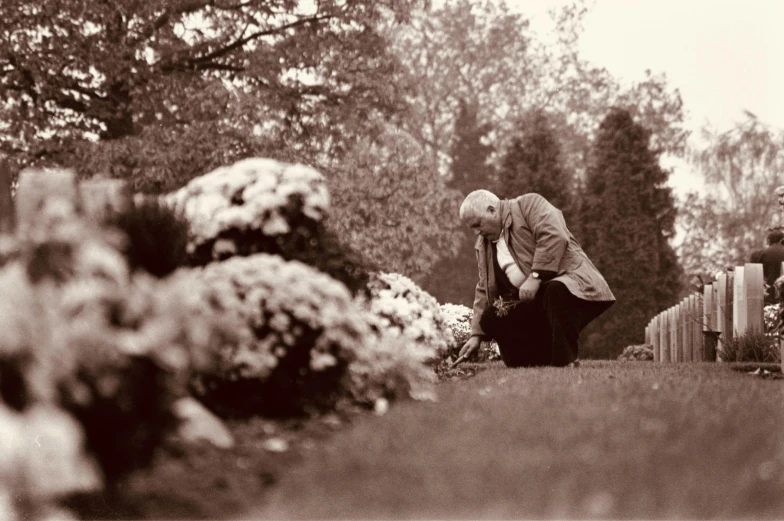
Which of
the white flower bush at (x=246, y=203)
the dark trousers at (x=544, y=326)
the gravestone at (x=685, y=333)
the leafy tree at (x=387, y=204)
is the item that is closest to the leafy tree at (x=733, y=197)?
the leafy tree at (x=387, y=204)

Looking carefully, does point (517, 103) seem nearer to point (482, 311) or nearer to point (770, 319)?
point (770, 319)

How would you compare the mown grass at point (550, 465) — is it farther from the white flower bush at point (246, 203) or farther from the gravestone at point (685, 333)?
the gravestone at point (685, 333)

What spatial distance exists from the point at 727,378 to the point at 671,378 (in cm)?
42

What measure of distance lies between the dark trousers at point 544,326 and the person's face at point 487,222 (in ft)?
2.03

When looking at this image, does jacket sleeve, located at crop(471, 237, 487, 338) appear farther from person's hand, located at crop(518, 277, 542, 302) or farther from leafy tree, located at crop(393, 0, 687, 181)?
leafy tree, located at crop(393, 0, 687, 181)

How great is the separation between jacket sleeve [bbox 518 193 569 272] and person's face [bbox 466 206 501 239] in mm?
299

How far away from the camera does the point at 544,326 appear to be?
8594mm

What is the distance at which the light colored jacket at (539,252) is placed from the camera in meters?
7.89

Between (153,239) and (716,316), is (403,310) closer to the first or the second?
(153,239)

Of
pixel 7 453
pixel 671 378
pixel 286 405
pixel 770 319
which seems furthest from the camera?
pixel 770 319

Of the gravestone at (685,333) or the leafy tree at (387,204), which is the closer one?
the gravestone at (685,333)

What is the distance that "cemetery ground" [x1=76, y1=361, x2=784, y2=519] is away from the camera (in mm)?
2633

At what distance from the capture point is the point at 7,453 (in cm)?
261

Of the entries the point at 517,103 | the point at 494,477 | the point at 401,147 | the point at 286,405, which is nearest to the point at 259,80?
the point at 401,147
